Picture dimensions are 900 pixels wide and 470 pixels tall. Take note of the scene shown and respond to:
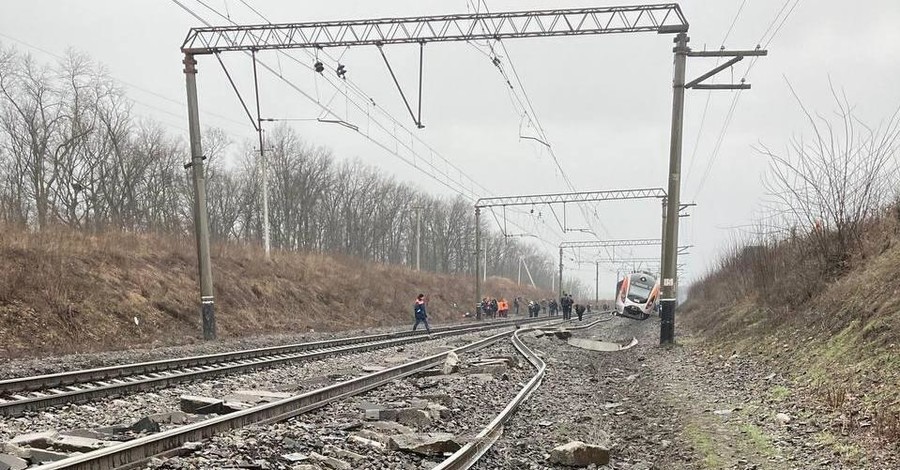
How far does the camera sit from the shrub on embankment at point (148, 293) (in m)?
17.6

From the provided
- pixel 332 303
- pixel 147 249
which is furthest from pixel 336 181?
pixel 147 249

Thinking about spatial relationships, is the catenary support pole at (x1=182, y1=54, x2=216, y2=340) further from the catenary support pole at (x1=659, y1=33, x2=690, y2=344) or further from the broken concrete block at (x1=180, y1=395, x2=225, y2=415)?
the catenary support pole at (x1=659, y1=33, x2=690, y2=344)

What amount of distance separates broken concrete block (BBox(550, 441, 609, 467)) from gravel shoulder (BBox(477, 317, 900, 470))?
0.14 meters

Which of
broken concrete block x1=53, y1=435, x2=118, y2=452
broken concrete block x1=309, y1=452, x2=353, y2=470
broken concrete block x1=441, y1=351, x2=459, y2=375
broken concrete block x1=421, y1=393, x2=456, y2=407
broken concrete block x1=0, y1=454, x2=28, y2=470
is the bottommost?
broken concrete block x1=441, y1=351, x2=459, y2=375

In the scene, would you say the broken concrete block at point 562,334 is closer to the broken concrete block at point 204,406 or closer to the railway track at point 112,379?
the railway track at point 112,379

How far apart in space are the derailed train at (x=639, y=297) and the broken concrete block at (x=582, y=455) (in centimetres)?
3576

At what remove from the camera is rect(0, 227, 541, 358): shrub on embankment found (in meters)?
17.6

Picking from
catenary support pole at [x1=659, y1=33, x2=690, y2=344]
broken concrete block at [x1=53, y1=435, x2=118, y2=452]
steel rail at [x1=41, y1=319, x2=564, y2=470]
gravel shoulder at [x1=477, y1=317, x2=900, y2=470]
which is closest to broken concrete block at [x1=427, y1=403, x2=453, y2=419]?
gravel shoulder at [x1=477, y1=317, x2=900, y2=470]

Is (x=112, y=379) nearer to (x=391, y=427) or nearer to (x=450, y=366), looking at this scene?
(x=391, y=427)

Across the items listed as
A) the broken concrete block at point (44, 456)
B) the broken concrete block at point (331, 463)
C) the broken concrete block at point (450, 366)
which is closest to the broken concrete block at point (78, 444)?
the broken concrete block at point (44, 456)

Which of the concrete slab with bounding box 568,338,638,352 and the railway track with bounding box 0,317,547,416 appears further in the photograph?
the concrete slab with bounding box 568,338,638,352

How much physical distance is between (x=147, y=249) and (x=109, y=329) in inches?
340

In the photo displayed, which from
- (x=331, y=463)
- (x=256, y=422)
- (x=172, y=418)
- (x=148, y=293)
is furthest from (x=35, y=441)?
(x=148, y=293)

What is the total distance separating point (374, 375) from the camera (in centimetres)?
1173
